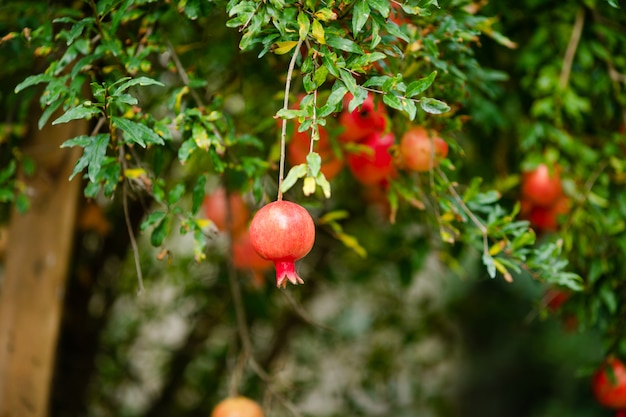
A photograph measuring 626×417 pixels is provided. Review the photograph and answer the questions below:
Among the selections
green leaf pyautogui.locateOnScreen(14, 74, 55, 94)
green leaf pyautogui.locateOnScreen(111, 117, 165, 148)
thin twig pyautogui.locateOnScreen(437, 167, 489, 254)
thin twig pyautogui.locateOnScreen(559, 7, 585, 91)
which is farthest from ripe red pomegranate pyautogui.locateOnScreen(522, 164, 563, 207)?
green leaf pyautogui.locateOnScreen(14, 74, 55, 94)

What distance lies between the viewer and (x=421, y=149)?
118cm

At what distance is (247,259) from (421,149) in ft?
2.43

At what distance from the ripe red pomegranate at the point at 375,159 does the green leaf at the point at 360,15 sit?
45 centimetres

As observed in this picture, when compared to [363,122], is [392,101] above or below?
above

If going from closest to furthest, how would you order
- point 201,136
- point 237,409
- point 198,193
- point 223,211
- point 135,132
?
point 135,132
point 201,136
point 198,193
point 237,409
point 223,211

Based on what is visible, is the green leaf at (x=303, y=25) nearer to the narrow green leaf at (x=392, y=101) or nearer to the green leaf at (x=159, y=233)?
the narrow green leaf at (x=392, y=101)

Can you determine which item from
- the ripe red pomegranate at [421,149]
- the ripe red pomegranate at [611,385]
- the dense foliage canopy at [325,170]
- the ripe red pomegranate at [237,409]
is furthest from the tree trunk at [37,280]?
the ripe red pomegranate at [611,385]

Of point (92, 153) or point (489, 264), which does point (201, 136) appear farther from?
point (489, 264)

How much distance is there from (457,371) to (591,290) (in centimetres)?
221

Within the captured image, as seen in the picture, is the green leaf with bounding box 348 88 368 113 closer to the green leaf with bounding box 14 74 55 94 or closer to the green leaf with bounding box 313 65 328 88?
the green leaf with bounding box 313 65 328 88

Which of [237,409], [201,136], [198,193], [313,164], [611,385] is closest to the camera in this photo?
[313,164]

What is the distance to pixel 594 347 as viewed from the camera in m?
2.66

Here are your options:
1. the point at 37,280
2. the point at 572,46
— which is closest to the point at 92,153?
the point at 37,280

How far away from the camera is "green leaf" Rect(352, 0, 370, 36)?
842 millimetres
